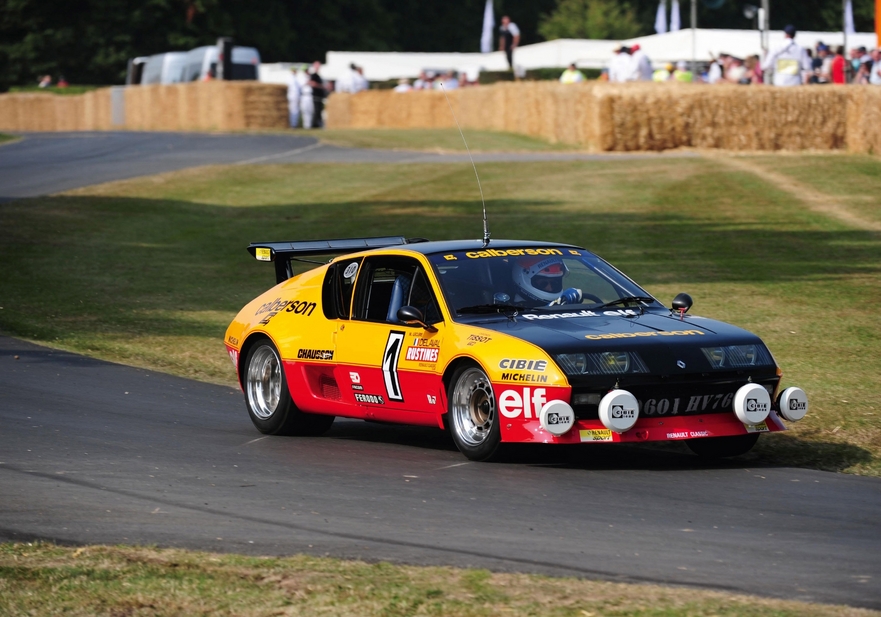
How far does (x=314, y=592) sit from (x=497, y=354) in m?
3.02

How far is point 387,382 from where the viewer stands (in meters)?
9.27

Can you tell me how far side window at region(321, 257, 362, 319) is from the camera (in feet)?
32.5

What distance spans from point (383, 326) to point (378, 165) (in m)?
25.7

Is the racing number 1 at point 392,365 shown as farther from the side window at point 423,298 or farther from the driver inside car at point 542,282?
the driver inside car at point 542,282

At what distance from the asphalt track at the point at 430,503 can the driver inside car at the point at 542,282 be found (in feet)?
3.03

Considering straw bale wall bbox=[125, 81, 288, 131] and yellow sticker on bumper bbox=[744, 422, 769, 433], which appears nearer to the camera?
yellow sticker on bumper bbox=[744, 422, 769, 433]

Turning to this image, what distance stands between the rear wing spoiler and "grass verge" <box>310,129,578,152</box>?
87.1 ft

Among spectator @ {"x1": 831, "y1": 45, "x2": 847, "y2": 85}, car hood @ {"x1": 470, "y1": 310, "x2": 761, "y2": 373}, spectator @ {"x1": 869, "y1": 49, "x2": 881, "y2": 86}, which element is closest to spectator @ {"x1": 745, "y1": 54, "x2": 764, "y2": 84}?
spectator @ {"x1": 831, "y1": 45, "x2": 847, "y2": 85}

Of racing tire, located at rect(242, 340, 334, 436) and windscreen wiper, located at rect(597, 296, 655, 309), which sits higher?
windscreen wiper, located at rect(597, 296, 655, 309)

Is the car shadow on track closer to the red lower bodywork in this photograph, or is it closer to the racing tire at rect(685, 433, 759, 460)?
the racing tire at rect(685, 433, 759, 460)

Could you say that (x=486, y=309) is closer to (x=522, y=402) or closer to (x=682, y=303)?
(x=522, y=402)

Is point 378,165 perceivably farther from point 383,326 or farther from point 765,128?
point 383,326

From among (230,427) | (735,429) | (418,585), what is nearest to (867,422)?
(735,429)

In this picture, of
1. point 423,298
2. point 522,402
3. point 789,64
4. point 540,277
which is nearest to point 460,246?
point 423,298
